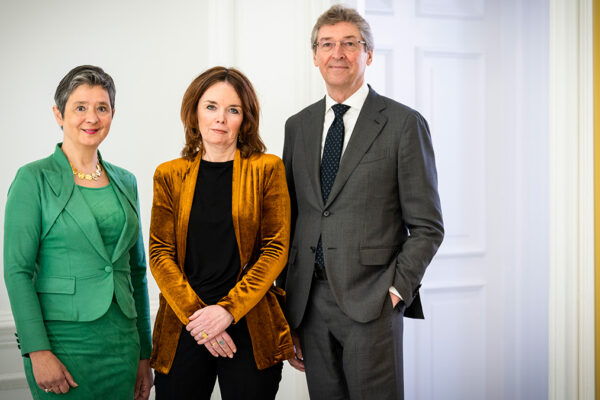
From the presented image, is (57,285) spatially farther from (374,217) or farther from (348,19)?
(348,19)

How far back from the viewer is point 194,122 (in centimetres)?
175

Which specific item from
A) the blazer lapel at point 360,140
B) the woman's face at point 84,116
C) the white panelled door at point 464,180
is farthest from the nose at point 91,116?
the white panelled door at point 464,180

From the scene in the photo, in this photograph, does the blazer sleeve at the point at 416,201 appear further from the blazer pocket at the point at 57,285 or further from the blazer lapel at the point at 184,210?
the blazer pocket at the point at 57,285

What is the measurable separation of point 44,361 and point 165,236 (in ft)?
1.61

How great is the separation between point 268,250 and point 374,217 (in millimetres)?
366

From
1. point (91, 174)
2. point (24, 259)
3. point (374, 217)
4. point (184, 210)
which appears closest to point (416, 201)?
point (374, 217)

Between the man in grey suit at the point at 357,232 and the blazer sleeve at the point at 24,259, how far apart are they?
0.79m

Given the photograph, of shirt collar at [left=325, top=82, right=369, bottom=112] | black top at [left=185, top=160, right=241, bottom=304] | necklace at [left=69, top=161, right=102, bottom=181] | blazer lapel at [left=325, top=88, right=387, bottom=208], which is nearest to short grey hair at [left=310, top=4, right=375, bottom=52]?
shirt collar at [left=325, top=82, right=369, bottom=112]

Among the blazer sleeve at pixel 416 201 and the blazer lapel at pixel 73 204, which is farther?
the blazer sleeve at pixel 416 201

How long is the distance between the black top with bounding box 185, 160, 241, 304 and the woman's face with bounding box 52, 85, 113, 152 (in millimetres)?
374

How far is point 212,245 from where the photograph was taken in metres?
1.64

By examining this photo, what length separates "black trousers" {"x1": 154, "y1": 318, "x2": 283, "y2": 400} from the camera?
161 centimetres

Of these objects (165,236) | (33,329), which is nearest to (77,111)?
(165,236)

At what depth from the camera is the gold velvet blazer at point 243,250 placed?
1592mm
